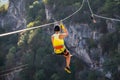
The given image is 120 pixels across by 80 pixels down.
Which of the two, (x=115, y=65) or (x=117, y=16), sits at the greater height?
(x=117, y=16)

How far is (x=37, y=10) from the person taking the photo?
63.3 meters

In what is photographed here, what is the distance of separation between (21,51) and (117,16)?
19.4m

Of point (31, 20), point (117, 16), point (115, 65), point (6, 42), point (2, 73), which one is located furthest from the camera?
point (6, 42)

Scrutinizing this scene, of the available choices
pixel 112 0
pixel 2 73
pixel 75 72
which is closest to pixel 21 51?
pixel 2 73

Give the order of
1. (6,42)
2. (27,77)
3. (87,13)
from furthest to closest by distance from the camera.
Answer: (6,42) → (27,77) → (87,13)

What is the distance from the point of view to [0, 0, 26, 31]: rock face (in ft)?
230

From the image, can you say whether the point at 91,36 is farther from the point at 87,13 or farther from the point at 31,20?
the point at 31,20

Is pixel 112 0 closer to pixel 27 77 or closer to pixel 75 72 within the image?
pixel 75 72

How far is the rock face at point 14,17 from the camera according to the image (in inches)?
2756

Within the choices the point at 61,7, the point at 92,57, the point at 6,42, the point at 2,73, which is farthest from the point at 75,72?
the point at 6,42

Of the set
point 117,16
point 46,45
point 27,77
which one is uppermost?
point 117,16

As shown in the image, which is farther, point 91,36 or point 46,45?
point 46,45

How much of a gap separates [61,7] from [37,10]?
1153cm

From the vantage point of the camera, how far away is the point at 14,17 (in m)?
73.6
